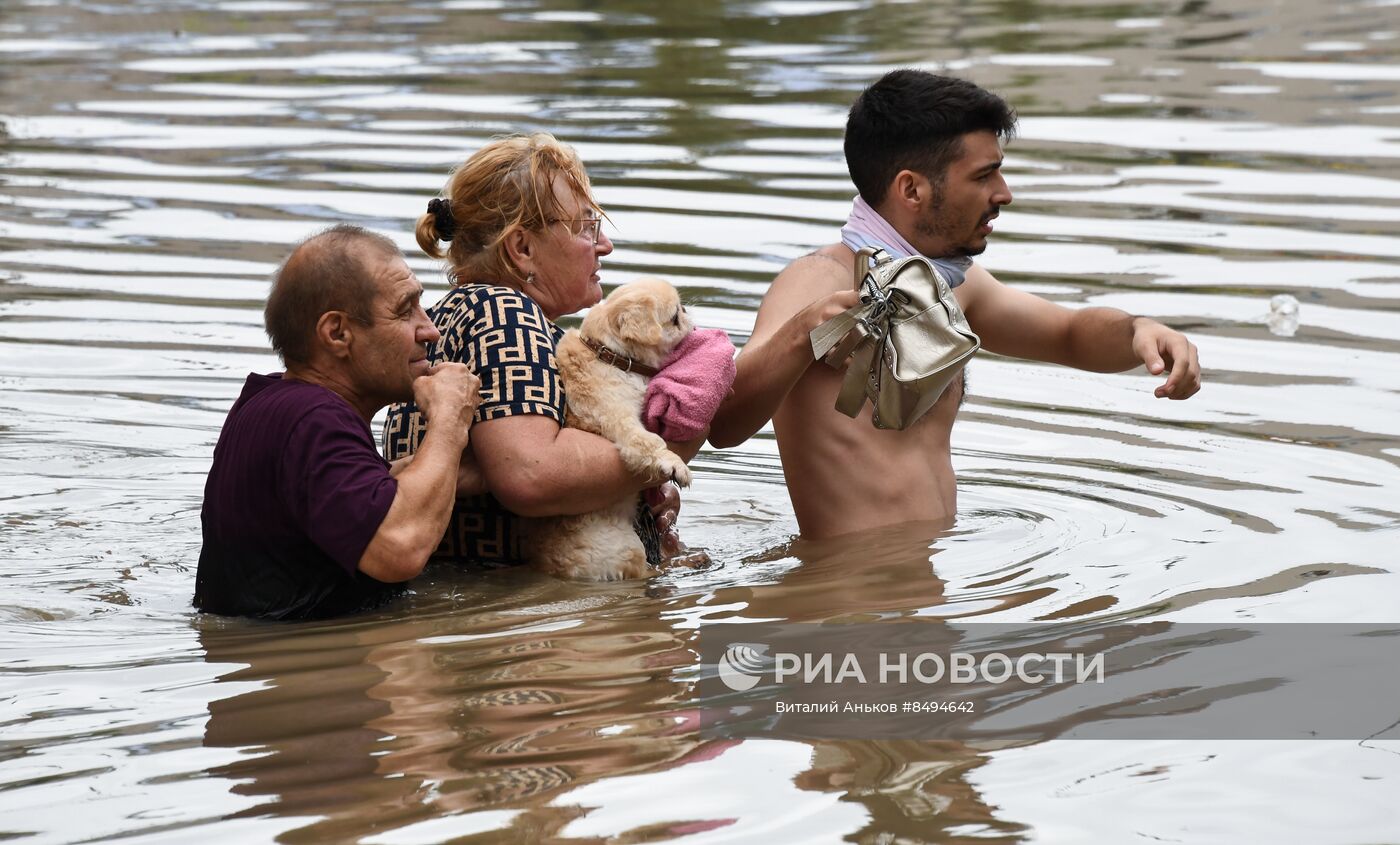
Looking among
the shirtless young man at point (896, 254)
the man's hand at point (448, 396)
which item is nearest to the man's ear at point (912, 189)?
the shirtless young man at point (896, 254)

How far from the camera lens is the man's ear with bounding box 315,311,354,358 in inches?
181

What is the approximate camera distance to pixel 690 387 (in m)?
4.95

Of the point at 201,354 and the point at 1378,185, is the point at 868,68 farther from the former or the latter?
the point at 201,354

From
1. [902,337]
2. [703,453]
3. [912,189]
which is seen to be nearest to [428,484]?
[902,337]

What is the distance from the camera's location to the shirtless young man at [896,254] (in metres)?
5.47

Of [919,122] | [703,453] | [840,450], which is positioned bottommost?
[703,453]

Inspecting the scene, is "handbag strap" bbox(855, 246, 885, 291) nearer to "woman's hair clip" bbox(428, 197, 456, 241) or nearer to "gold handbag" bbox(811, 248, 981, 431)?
"gold handbag" bbox(811, 248, 981, 431)

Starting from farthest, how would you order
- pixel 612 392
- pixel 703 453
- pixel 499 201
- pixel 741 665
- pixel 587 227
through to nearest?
1. pixel 703 453
2. pixel 587 227
3. pixel 499 201
4. pixel 612 392
5. pixel 741 665

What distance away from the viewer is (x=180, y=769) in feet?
12.3

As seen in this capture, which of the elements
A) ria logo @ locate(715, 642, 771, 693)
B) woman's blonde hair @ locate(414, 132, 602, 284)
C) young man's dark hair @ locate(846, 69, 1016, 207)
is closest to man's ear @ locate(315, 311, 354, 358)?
woman's blonde hair @ locate(414, 132, 602, 284)

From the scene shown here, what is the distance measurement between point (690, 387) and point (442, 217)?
0.84 meters

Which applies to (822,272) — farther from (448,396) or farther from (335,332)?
(335,332)

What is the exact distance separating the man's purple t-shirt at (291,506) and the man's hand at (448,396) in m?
0.17

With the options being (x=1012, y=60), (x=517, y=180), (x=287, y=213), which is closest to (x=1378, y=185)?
(x=1012, y=60)
